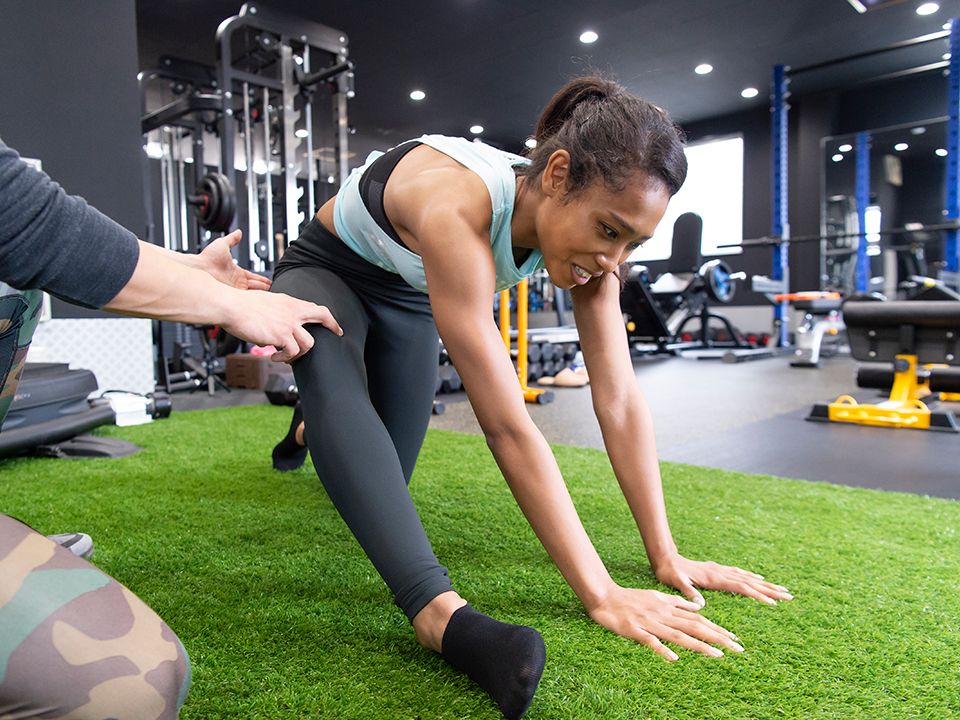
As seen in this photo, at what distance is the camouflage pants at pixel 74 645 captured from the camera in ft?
1.58

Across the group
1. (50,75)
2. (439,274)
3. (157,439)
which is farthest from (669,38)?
(439,274)

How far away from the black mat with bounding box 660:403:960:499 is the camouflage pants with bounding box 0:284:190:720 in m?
1.91

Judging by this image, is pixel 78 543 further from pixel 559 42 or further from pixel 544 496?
pixel 559 42

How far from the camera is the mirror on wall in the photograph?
8.12 m

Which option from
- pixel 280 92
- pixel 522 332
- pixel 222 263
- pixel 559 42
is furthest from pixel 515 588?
pixel 559 42

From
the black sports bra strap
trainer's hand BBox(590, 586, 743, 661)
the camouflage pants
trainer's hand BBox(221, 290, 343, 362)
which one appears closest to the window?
the black sports bra strap

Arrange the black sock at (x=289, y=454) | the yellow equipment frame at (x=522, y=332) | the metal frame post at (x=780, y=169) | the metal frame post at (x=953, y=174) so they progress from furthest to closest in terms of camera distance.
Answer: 1. the metal frame post at (x=780, y=169)
2. the metal frame post at (x=953, y=174)
3. the yellow equipment frame at (x=522, y=332)
4. the black sock at (x=289, y=454)

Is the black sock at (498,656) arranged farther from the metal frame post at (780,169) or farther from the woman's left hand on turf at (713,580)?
the metal frame post at (780,169)

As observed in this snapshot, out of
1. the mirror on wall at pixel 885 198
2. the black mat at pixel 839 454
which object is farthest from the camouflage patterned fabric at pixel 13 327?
the mirror on wall at pixel 885 198

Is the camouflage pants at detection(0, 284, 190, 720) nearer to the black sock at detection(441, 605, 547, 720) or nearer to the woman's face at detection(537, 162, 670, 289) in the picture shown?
the black sock at detection(441, 605, 547, 720)

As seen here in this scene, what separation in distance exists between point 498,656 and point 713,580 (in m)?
0.53

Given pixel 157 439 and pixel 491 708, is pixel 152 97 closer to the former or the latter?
pixel 157 439

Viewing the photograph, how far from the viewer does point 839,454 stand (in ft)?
7.62

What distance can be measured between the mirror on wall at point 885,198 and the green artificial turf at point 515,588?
7.49 m
